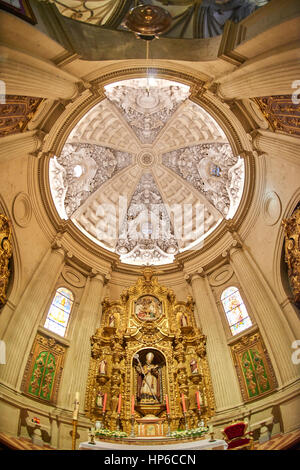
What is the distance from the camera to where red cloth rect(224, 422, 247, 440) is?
870cm

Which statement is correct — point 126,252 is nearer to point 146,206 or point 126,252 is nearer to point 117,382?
point 146,206

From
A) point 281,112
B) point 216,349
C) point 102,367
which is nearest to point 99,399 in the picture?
point 102,367

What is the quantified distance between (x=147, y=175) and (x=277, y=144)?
31.8 ft

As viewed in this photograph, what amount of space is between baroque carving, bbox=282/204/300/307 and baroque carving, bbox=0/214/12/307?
31.5ft

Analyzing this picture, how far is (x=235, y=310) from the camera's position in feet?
50.9

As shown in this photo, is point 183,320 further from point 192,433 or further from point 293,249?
point 293,249

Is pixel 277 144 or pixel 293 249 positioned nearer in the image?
pixel 293 249

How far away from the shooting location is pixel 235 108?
1402 cm

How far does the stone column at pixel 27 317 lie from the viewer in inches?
462

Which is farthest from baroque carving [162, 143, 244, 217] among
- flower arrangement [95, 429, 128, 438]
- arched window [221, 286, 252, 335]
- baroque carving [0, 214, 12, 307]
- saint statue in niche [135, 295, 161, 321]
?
flower arrangement [95, 429, 128, 438]

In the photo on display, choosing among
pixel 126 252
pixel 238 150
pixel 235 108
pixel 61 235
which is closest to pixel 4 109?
pixel 61 235

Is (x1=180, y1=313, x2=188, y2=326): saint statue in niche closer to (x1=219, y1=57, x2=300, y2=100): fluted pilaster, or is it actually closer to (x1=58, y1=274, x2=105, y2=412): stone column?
(x1=58, y1=274, x2=105, y2=412): stone column

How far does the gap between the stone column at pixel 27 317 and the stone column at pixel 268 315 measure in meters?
7.92

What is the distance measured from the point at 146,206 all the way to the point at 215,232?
5370 mm
